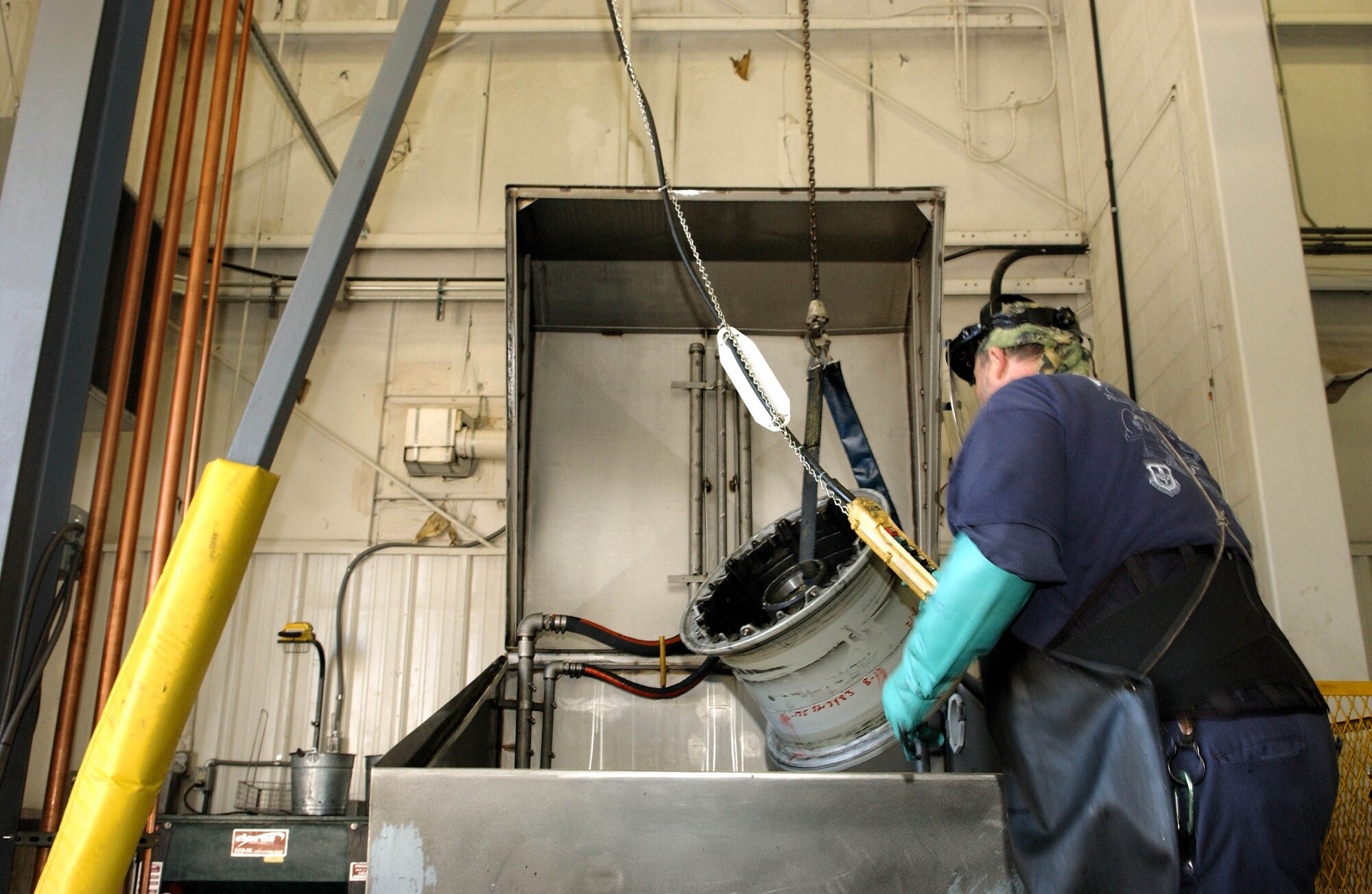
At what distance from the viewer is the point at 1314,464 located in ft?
9.20

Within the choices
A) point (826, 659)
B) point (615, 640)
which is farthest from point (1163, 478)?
point (615, 640)

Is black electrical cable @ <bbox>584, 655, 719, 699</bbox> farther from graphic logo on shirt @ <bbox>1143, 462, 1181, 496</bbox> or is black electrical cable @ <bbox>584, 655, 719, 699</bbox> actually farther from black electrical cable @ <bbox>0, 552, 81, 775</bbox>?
graphic logo on shirt @ <bbox>1143, 462, 1181, 496</bbox>

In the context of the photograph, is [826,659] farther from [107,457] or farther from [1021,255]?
[1021,255]

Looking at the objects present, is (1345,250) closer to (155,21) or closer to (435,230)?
(435,230)

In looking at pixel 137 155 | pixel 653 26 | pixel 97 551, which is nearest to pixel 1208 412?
pixel 653 26

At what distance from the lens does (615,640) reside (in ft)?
10.2

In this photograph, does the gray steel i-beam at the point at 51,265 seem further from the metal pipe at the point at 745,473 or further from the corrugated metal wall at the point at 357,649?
the metal pipe at the point at 745,473

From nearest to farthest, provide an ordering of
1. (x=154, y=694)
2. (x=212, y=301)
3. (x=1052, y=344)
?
(x=154, y=694) < (x=1052, y=344) < (x=212, y=301)

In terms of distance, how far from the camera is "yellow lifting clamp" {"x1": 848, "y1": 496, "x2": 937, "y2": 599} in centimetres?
169

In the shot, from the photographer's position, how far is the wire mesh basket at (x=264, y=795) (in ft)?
12.2

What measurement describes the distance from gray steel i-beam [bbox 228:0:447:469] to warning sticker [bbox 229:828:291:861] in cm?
154

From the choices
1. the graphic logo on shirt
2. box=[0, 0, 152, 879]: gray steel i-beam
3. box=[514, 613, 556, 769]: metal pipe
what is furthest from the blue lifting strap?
box=[0, 0, 152, 879]: gray steel i-beam

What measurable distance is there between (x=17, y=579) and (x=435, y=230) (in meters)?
2.68

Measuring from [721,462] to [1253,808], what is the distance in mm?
2445
